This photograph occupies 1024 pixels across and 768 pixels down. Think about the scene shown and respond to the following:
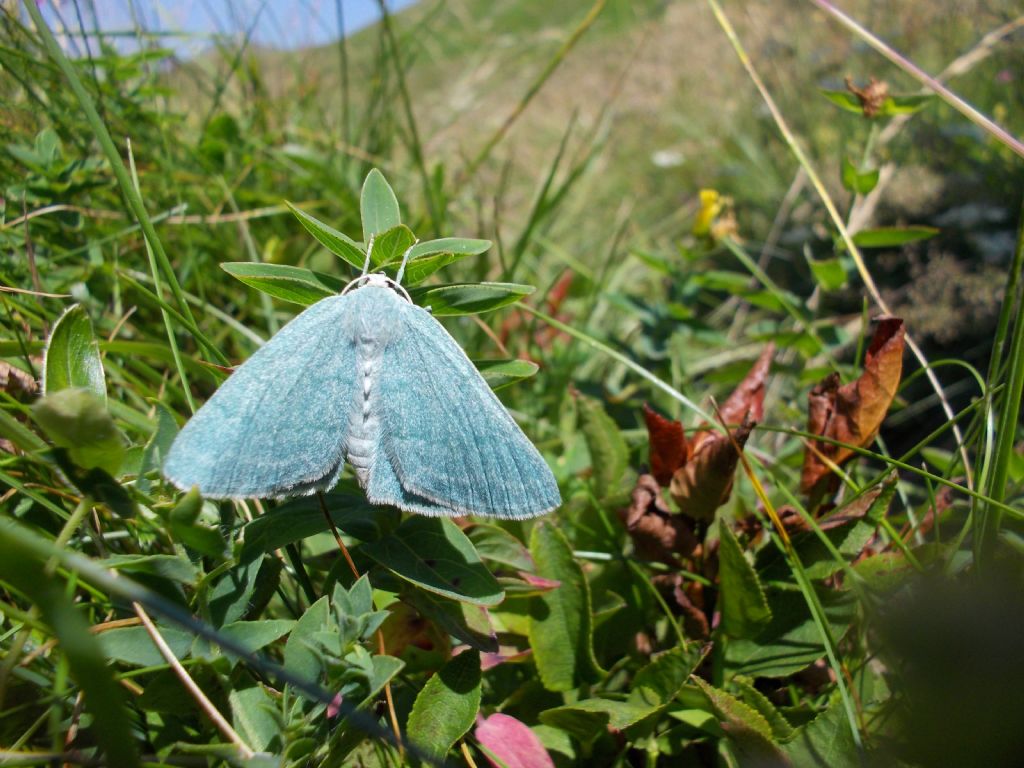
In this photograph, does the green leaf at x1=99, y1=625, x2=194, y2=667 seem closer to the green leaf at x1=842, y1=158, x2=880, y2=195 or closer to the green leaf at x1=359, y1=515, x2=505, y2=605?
the green leaf at x1=359, y1=515, x2=505, y2=605

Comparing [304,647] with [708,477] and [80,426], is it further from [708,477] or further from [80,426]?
[708,477]

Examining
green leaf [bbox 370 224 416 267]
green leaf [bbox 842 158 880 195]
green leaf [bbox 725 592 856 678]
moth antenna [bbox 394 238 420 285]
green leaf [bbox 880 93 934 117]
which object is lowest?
green leaf [bbox 725 592 856 678]

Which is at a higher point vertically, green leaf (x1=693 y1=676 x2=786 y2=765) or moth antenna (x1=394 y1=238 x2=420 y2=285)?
moth antenna (x1=394 y1=238 x2=420 y2=285)

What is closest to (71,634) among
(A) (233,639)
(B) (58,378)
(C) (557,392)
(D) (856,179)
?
(A) (233,639)

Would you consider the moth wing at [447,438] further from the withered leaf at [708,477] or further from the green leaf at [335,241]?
the withered leaf at [708,477]

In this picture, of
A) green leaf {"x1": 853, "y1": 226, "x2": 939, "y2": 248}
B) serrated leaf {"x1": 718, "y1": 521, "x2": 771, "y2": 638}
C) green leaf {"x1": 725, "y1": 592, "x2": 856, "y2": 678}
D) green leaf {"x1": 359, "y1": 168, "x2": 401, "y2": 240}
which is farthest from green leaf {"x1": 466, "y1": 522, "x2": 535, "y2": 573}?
green leaf {"x1": 853, "y1": 226, "x2": 939, "y2": 248}

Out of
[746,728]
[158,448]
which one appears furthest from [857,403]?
[158,448]
